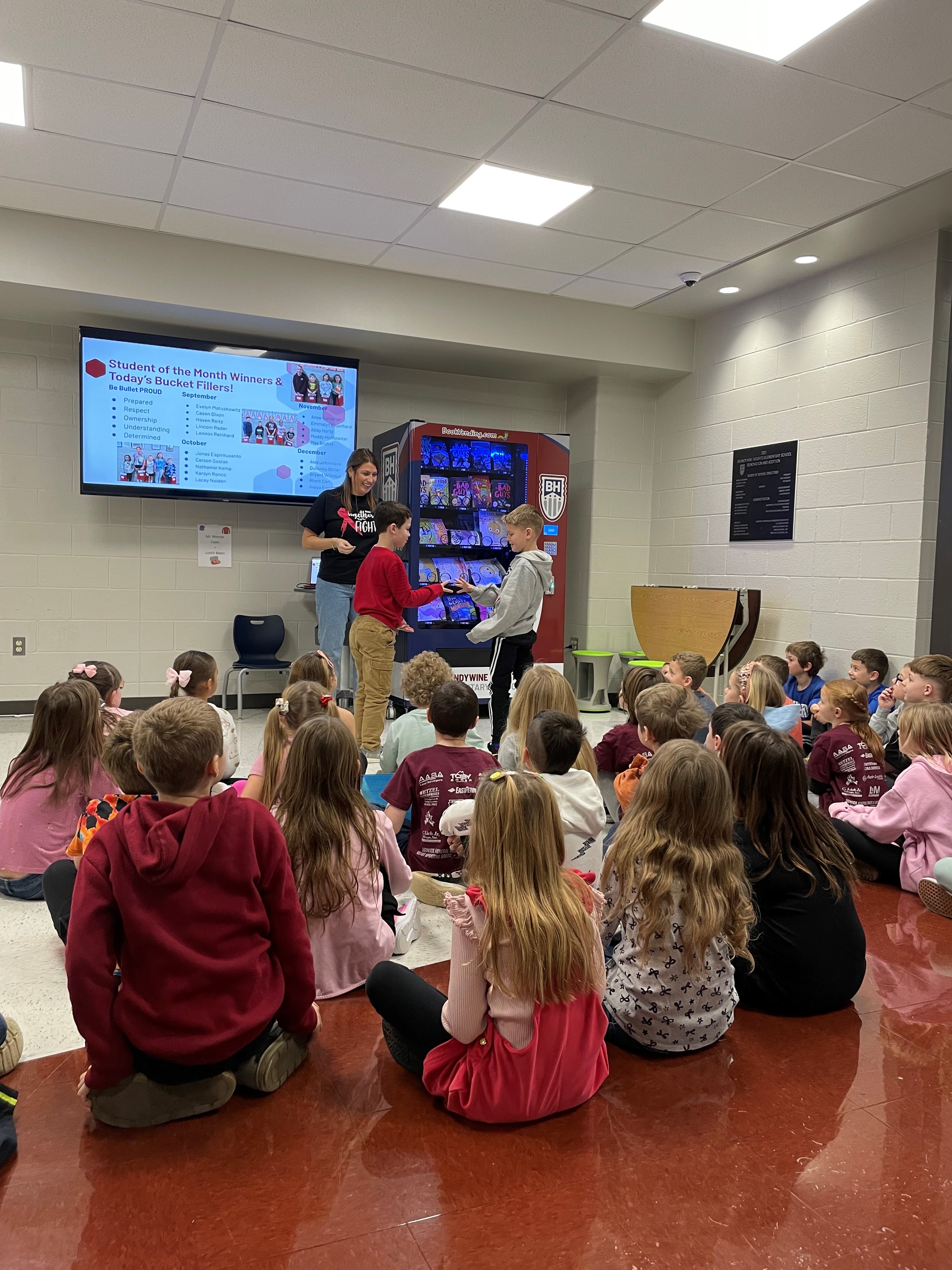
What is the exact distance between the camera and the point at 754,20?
117 inches

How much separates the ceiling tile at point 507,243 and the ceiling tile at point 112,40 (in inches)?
63.5

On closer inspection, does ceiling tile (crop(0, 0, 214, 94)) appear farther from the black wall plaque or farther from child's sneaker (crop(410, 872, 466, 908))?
the black wall plaque

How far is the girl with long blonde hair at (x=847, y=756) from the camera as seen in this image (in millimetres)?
3199

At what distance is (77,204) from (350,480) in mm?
2037

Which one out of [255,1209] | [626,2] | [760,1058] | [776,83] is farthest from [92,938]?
[776,83]

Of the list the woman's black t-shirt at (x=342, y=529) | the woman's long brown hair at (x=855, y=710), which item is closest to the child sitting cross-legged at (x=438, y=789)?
the woman's long brown hair at (x=855, y=710)

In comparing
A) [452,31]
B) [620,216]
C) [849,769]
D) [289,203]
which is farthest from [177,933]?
[620,216]

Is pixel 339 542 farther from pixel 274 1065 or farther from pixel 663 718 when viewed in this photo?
pixel 274 1065

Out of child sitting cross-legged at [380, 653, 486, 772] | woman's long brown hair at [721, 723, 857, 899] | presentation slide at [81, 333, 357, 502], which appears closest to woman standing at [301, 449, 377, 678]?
presentation slide at [81, 333, 357, 502]

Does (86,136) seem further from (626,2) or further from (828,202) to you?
(828,202)

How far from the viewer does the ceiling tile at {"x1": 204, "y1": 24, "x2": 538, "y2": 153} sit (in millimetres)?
3217

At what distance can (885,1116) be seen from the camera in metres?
1.75

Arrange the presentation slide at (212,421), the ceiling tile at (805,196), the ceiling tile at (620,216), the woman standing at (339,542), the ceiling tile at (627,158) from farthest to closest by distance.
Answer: the presentation slide at (212,421), the woman standing at (339,542), the ceiling tile at (620,216), the ceiling tile at (805,196), the ceiling tile at (627,158)

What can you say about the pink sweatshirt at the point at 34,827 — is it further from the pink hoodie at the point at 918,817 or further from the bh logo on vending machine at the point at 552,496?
the bh logo on vending machine at the point at 552,496
